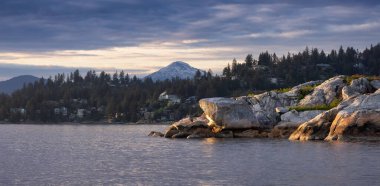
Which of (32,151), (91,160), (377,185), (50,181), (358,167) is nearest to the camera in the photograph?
(377,185)

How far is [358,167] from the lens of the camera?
5453 centimetres

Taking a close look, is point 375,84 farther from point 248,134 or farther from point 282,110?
point 248,134

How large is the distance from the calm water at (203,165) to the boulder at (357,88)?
73.2 feet

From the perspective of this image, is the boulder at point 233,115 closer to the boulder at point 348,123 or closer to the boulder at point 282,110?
the boulder at point 282,110

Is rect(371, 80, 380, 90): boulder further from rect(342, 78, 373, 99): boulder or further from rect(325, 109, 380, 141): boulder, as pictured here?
rect(325, 109, 380, 141): boulder

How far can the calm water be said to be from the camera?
47.2 m

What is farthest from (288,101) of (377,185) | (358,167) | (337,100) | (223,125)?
(377,185)

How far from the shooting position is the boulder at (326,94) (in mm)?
105250

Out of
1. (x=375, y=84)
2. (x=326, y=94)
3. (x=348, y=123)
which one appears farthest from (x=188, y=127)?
(x=375, y=84)

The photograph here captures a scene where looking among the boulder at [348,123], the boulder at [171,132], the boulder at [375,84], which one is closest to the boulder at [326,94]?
the boulder at [375,84]

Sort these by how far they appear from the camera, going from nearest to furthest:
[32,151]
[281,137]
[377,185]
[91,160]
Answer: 1. [377,185]
2. [91,160]
3. [32,151]
4. [281,137]

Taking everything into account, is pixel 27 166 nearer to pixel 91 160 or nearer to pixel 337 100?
pixel 91 160

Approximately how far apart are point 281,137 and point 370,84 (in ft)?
64.4

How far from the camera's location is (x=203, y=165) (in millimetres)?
57625
